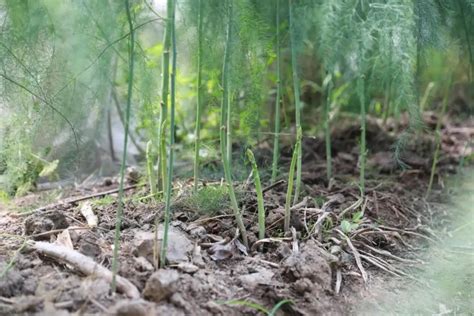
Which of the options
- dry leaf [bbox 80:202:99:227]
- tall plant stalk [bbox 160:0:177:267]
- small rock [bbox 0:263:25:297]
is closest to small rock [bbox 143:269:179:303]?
tall plant stalk [bbox 160:0:177:267]

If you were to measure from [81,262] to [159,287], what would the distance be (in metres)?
0.23

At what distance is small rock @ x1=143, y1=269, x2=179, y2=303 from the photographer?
1.27 m

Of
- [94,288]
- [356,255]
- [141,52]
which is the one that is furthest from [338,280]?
[141,52]

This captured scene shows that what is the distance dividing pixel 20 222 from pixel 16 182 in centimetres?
40

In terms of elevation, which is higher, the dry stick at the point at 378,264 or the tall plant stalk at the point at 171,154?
the tall plant stalk at the point at 171,154

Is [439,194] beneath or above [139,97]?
beneath

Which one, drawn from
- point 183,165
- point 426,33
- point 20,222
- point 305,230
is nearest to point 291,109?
point 183,165

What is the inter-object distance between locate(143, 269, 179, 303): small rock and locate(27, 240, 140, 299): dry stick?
0.10 ft

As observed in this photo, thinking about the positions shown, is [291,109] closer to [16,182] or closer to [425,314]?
[16,182]

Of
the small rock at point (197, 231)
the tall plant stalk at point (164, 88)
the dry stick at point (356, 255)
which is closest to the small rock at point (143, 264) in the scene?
the small rock at point (197, 231)

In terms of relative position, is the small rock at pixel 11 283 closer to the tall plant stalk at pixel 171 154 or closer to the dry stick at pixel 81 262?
the dry stick at pixel 81 262

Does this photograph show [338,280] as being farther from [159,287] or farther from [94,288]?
[94,288]

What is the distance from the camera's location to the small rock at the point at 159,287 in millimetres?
1268

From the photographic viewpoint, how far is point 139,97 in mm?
2008
